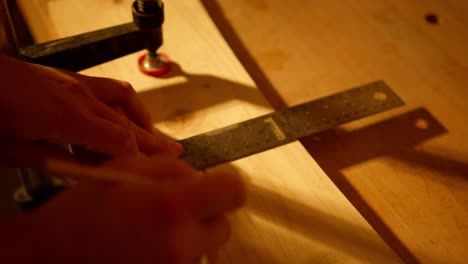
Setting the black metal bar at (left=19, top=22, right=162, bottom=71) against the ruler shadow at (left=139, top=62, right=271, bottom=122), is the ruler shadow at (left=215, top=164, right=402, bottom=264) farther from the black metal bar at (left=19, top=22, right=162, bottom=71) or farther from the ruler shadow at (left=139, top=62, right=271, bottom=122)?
the black metal bar at (left=19, top=22, right=162, bottom=71)

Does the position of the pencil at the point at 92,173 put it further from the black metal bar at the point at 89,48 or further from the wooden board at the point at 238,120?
the black metal bar at the point at 89,48

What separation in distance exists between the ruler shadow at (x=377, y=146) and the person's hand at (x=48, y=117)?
0.35 m

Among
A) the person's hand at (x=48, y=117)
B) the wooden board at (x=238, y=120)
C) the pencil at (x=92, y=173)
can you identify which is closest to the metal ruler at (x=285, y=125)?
the wooden board at (x=238, y=120)

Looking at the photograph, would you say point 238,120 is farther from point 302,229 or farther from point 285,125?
point 302,229

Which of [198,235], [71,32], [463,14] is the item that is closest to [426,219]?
[198,235]

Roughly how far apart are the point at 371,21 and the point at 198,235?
83 centimetres

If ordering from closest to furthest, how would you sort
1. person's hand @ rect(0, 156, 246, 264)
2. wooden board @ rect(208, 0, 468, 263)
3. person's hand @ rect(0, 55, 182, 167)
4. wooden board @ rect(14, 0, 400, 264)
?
person's hand @ rect(0, 156, 246, 264) → person's hand @ rect(0, 55, 182, 167) → wooden board @ rect(14, 0, 400, 264) → wooden board @ rect(208, 0, 468, 263)

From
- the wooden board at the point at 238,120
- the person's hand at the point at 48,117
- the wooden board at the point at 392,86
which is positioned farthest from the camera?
the wooden board at the point at 392,86

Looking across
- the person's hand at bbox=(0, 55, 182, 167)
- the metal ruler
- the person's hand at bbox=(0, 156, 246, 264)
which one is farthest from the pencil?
the metal ruler

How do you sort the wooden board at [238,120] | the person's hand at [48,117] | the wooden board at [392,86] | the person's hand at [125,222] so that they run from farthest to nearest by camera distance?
the wooden board at [392,86] → the wooden board at [238,120] → the person's hand at [48,117] → the person's hand at [125,222]

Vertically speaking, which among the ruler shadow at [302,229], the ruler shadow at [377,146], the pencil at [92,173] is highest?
the pencil at [92,173]

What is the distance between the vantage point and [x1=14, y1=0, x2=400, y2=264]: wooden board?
20.6 inches

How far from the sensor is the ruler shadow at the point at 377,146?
2.24ft

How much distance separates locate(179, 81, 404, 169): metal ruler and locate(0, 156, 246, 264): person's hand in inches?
12.6
